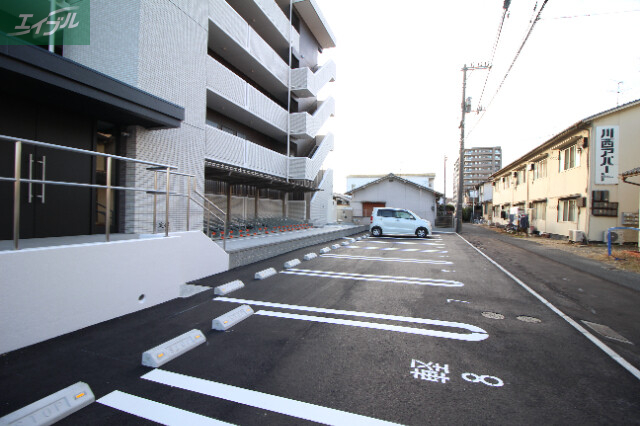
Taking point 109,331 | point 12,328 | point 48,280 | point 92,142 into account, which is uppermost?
point 92,142

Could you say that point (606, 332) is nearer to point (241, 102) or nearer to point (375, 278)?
point (375, 278)

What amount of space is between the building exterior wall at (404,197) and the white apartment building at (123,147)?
18267 millimetres

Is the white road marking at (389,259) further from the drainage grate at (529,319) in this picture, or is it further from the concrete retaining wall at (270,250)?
the drainage grate at (529,319)

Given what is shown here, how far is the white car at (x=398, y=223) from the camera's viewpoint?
694 inches

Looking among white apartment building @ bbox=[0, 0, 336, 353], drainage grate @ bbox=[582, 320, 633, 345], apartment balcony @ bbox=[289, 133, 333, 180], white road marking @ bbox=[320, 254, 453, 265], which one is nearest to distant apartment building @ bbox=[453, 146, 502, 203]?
apartment balcony @ bbox=[289, 133, 333, 180]

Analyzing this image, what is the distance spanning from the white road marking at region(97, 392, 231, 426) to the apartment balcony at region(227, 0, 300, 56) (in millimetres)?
14925

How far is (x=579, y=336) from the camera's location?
12.4ft

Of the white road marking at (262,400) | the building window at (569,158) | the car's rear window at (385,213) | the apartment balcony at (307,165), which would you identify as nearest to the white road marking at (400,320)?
the white road marking at (262,400)

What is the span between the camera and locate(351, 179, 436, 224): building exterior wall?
29.4 metres

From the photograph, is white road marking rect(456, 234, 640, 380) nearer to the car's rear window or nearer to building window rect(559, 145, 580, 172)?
the car's rear window

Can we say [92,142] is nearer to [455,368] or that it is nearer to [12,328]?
[12,328]

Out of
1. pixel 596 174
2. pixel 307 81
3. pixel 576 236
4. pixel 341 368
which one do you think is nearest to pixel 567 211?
pixel 576 236

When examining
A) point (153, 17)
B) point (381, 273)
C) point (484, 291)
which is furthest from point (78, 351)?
point (153, 17)

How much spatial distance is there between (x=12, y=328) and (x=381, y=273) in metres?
6.31
